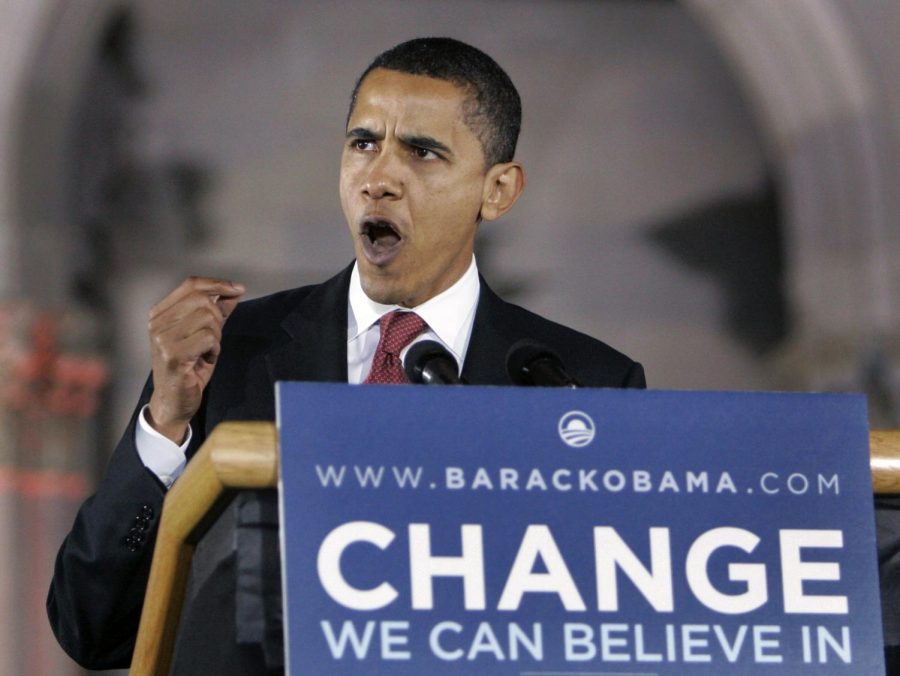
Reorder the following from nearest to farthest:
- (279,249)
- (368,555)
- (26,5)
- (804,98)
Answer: (368,555) → (26,5) → (804,98) → (279,249)

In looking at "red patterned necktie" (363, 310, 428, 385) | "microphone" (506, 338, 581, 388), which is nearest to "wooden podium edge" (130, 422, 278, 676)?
"microphone" (506, 338, 581, 388)

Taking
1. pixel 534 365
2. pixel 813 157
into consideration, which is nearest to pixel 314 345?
pixel 534 365

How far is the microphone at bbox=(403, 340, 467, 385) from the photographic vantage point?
162cm

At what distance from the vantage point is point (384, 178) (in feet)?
6.57

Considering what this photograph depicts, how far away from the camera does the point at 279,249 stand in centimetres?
790

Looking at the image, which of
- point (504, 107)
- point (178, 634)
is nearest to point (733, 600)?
point (178, 634)

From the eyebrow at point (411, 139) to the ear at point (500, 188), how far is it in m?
0.13

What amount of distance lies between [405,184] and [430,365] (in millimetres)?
464

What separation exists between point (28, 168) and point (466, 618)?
5.82 metres

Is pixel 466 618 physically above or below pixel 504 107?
below

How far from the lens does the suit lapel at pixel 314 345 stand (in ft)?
6.30

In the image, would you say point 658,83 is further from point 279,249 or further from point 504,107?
point 504,107

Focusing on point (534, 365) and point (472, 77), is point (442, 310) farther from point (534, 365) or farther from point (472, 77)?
point (534, 365)

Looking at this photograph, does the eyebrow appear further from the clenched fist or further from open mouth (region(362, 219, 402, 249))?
the clenched fist
